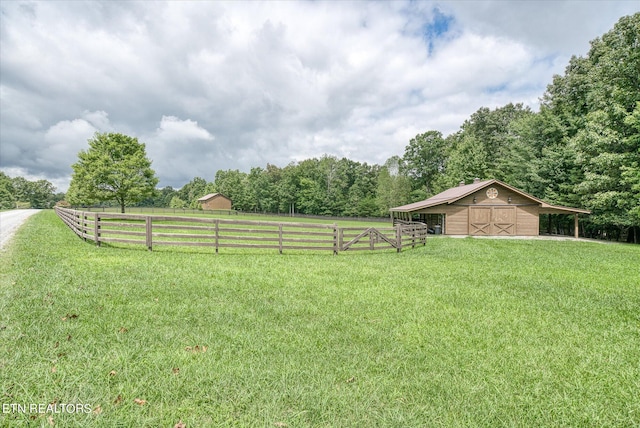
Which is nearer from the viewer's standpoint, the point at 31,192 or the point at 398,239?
the point at 398,239

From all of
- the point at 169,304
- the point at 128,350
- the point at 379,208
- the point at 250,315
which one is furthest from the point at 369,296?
the point at 379,208

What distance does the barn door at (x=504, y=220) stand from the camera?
2533 cm

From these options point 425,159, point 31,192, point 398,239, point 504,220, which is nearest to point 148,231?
point 398,239

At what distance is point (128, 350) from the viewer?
3.37 meters

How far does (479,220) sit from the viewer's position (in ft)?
83.2

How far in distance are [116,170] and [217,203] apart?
49.4 metres

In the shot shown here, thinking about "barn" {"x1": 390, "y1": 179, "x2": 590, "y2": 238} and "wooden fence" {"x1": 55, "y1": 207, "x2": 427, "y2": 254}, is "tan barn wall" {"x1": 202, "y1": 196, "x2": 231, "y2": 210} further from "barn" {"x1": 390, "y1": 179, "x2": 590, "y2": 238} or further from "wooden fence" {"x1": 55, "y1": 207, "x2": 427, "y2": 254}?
"wooden fence" {"x1": 55, "y1": 207, "x2": 427, "y2": 254}

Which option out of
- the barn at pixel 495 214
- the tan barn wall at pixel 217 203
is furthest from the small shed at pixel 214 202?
the barn at pixel 495 214

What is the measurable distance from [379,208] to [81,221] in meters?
50.1

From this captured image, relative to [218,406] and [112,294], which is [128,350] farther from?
[112,294]

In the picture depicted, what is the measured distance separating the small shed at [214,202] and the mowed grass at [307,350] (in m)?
72.7

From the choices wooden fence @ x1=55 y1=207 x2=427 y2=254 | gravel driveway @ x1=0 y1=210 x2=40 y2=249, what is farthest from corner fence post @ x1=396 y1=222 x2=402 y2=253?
gravel driveway @ x1=0 y1=210 x2=40 y2=249

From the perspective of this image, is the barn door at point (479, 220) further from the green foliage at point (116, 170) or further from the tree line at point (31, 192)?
the tree line at point (31, 192)

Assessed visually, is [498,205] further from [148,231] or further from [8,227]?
[8,227]
